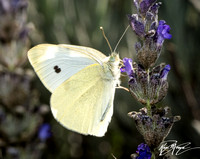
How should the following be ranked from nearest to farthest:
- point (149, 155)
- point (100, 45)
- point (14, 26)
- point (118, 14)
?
point (149, 155) → point (14, 26) → point (100, 45) → point (118, 14)

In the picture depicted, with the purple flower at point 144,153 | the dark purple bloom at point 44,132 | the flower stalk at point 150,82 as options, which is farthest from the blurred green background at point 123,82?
the purple flower at point 144,153

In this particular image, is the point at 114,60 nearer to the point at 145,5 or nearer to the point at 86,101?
the point at 86,101

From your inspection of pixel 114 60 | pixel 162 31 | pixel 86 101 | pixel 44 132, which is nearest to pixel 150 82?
pixel 162 31

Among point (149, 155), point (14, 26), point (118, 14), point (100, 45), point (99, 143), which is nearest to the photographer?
point (149, 155)

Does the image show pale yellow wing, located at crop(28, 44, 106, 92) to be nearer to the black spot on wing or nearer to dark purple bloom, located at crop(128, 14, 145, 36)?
the black spot on wing

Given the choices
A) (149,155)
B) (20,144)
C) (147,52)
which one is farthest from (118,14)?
(149,155)

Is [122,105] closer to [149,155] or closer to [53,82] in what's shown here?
[53,82]
